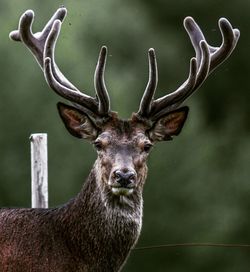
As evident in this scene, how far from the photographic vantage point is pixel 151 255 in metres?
18.2

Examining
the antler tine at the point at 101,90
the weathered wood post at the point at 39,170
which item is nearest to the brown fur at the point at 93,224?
the antler tine at the point at 101,90

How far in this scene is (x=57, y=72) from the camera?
854 cm

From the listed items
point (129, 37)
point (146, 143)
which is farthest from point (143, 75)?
point (146, 143)

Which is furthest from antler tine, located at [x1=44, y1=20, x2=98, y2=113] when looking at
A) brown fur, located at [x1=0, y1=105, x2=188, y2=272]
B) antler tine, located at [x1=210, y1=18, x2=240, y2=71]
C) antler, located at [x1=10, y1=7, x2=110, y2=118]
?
antler tine, located at [x1=210, y1=18, x2=240, y2=71]

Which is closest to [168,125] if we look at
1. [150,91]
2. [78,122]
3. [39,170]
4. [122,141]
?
[150,91]

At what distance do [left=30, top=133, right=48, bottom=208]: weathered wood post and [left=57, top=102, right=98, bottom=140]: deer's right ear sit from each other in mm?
1026

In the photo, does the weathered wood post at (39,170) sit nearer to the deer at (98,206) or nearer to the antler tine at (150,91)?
the deer at (98,206)

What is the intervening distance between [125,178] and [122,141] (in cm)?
39

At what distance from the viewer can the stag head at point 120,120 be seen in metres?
7.81

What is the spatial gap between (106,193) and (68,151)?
10.3 m

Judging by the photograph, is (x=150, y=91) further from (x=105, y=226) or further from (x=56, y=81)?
(x=105, y=226)

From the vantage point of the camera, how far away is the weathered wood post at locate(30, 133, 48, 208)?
9.27 metres

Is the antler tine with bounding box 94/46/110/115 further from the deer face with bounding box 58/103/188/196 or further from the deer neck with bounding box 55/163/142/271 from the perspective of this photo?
the deer neck with bounding box 55/163/142/271

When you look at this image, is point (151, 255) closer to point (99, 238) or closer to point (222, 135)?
point (222, 135)
